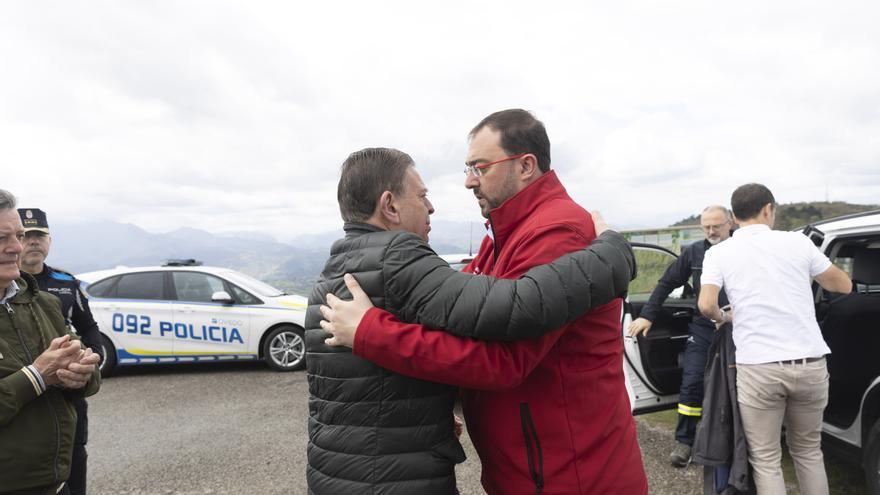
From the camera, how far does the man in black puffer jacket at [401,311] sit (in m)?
1.24

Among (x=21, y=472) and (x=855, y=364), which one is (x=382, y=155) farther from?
(x=855, y=364)

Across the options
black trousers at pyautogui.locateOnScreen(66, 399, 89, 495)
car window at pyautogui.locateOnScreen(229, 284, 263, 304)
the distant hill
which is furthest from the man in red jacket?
the distant hill

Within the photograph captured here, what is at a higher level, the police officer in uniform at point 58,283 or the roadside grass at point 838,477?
the police officer in uniform at point 58,283

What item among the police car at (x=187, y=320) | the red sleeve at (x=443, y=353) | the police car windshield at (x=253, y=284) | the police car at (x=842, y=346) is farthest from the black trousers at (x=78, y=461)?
the police car windshield at (x=253, y=284)

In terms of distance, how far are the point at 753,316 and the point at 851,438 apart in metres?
1.23

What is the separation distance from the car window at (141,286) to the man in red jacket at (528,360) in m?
6.99

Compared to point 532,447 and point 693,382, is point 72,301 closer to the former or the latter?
point 532,447

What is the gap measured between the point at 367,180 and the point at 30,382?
4.93 feet

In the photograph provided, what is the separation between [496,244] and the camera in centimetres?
169

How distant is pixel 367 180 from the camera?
4.78ft

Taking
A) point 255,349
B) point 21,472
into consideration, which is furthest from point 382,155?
point 255,349

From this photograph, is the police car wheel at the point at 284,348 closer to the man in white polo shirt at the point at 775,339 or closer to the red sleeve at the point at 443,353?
the man in white polo shirt at the point at 775,339

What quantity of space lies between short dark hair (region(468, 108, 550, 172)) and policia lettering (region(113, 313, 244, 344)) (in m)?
6.45

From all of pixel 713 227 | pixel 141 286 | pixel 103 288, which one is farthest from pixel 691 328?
pixel 103 288
